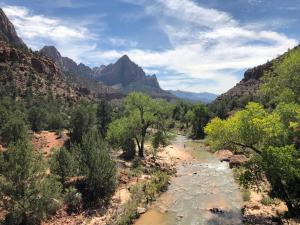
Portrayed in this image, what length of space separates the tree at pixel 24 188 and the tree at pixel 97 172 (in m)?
5.93

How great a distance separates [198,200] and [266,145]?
454 inches

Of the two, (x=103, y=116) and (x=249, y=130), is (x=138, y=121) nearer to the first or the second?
(x=103, y=116)

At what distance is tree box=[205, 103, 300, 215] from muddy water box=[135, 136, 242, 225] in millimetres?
4787

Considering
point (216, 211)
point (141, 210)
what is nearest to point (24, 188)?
point (141, 210)

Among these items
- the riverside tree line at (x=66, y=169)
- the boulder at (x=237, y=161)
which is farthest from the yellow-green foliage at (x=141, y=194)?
the boulder at (x=237, y=161)

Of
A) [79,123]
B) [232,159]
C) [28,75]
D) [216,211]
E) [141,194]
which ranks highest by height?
[28,75]

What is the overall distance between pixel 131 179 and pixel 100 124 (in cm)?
3980

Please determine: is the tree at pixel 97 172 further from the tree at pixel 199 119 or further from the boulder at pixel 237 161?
the tree at pixel 199 119

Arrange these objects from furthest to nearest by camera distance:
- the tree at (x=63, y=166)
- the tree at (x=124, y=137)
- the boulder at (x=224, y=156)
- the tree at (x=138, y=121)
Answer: the boulder at (x=224, y=156) < the tree at (x=138, y=121) < the tree at (x=124, y=137) < the tree at (x=63, y=166)

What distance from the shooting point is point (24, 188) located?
24844 millimetres

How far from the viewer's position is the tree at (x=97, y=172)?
3216cm

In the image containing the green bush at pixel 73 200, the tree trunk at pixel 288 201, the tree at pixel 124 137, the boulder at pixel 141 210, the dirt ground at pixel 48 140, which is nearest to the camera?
the tree trunk at pixel 288 201

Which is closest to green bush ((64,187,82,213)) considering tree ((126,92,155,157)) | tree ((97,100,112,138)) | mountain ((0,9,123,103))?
tree ((126,92,155,157))

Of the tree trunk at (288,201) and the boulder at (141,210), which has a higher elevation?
the tree trunk at (288,201)
